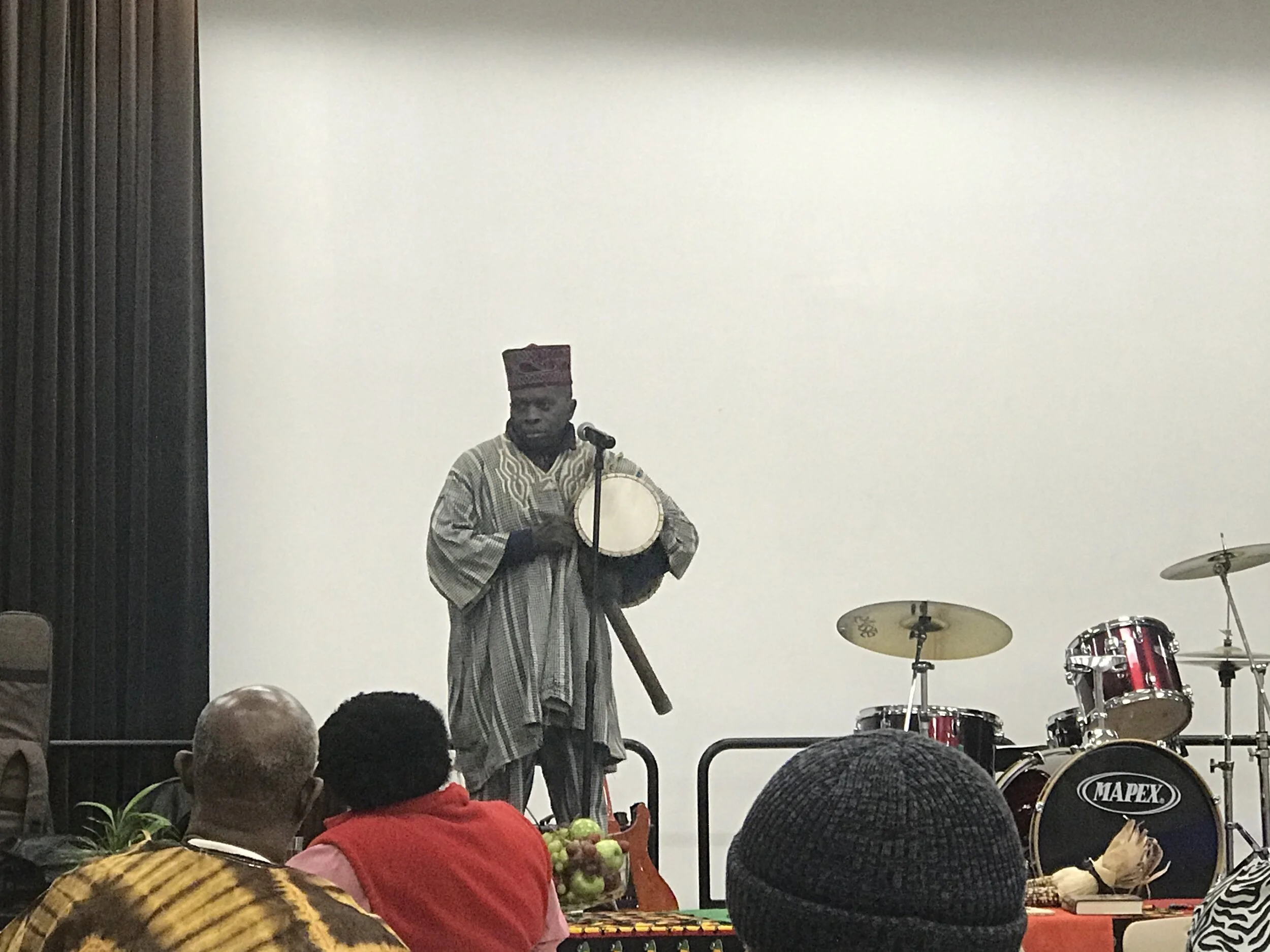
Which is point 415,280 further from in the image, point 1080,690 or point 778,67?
point 1080,690

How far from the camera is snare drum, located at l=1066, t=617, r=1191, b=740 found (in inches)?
191

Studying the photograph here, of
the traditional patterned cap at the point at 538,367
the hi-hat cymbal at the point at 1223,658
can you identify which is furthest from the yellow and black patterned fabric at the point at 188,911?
the hi-hat cymbal at the point at 1223,658

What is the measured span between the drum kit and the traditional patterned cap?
1282mm

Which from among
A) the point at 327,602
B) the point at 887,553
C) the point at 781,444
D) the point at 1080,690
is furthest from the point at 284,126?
the point at 1080,690

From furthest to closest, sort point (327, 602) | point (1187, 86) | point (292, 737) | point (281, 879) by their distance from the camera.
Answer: point (1187, 86) < point (327, 602) < point (292, 737) < point (281, 879)

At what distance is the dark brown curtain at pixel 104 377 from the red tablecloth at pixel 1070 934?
2927 millimetres

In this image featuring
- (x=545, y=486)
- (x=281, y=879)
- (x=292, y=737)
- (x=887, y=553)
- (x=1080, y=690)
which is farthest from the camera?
(x=887, y=553)

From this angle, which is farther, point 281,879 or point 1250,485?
point 1250,485

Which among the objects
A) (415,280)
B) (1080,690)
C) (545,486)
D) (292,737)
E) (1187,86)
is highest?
(1187,86)

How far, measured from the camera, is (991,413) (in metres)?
6.18

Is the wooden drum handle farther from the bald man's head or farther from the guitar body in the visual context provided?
the bald man's head

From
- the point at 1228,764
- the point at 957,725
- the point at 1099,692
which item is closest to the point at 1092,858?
the point at 957,725

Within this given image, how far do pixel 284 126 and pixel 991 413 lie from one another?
9.79ft

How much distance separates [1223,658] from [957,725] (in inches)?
42.6
